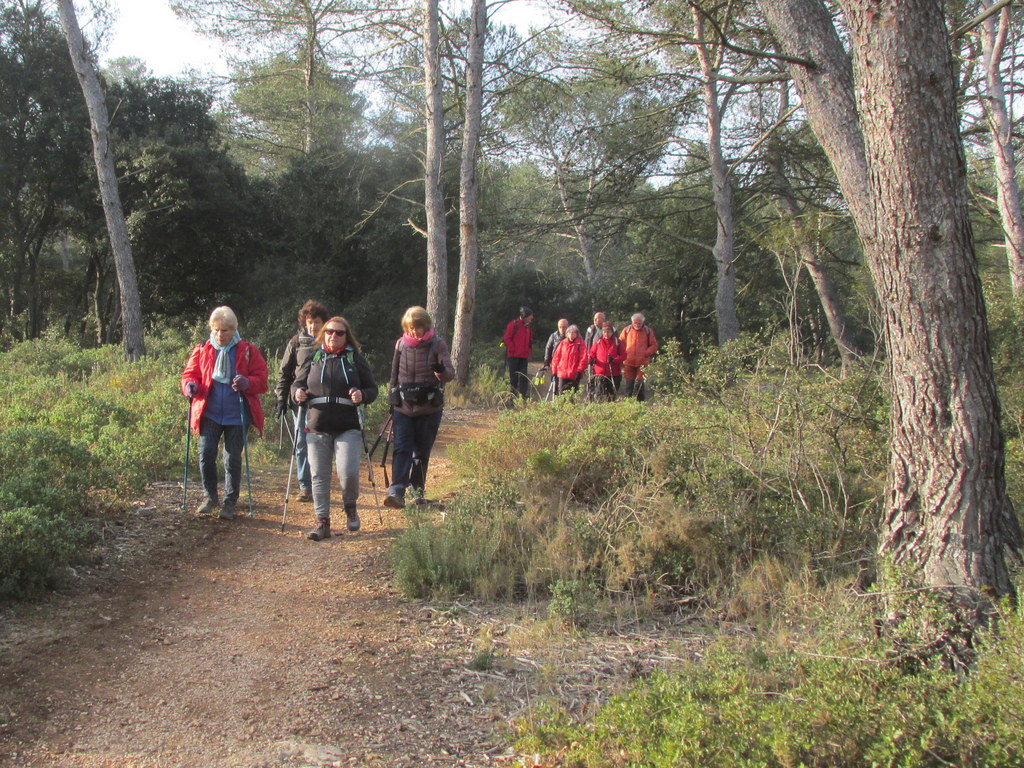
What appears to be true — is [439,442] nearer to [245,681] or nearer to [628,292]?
[245,681]

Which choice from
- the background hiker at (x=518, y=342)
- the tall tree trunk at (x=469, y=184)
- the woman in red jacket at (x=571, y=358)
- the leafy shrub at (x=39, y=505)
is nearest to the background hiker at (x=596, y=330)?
the woman in red jacket at (x=571, y=358)

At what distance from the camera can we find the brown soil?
3506mm

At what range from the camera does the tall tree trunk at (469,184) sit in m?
15.3

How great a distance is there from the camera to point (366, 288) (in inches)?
950

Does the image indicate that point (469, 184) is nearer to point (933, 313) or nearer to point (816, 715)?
point (933, 313)

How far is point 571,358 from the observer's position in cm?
1269

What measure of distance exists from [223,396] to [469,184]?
982cm

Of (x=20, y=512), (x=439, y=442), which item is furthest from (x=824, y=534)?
(x=439, y=442)

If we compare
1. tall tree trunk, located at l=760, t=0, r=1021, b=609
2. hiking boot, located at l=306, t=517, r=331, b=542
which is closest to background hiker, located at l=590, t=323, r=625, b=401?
hiking boot, located at l=306, t=517, r=331, b=542

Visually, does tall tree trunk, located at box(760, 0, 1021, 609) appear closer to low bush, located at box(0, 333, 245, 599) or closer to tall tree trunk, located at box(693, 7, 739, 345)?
low bush, located at box(0, 333, 245, 599)

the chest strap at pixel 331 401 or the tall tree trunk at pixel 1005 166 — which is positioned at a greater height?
Answer: the tall tree trunk at pixel 1005 166

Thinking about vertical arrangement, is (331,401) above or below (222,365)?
below

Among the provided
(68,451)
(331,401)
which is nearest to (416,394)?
(331,401)

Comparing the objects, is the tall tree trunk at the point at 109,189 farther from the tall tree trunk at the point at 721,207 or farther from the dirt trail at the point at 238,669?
the tall tree trunk at the point at 721,207
